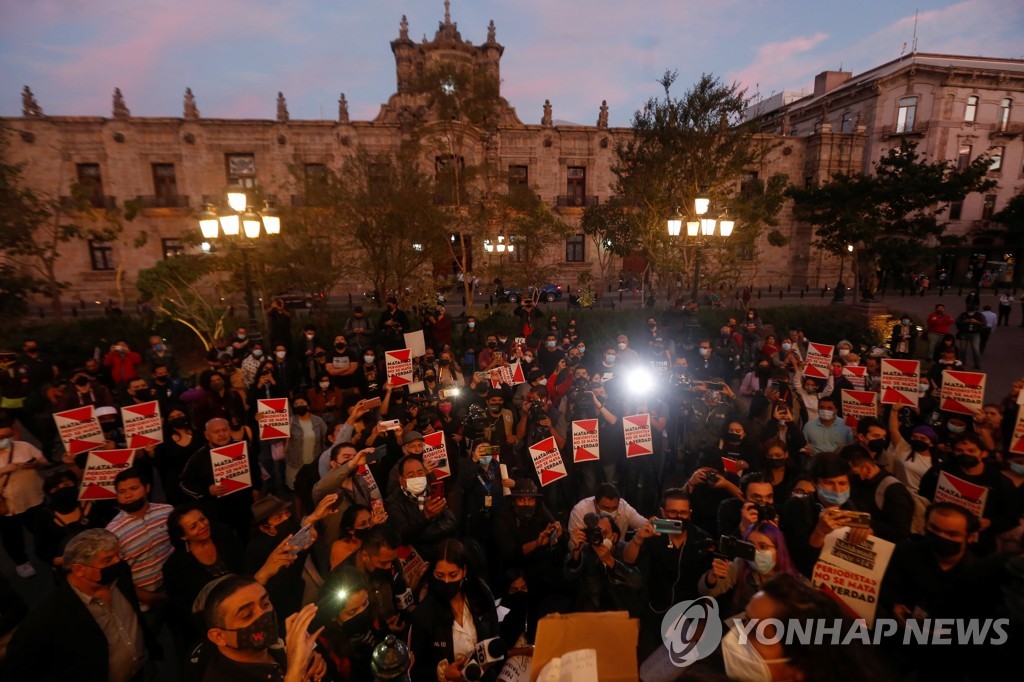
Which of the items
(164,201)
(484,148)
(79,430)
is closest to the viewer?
(79,430)

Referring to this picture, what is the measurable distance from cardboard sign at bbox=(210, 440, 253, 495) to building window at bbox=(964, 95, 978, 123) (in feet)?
177

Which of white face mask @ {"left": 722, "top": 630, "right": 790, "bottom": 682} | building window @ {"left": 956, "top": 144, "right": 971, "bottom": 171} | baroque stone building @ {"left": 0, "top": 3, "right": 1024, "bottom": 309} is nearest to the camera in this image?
white face mask @ {"left": 722, "top": 630, "right": 790, "bottom": 682}

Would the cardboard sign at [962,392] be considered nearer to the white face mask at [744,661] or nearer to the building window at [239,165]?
the white face mask at [744,661]

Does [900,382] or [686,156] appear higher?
[686,156]

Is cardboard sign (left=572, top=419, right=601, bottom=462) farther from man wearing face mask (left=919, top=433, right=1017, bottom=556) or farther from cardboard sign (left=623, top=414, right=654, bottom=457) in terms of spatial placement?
man wearing face mask (left=919, top=433, right=1017, bottom=556)

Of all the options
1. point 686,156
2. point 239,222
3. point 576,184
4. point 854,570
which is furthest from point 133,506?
point 576,184

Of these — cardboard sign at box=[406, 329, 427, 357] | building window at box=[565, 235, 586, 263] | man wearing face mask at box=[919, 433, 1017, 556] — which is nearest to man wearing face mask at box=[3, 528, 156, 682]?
man wearing face mask at box=[919, 433, 1017, 556]

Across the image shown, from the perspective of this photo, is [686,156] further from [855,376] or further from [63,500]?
[63,500]

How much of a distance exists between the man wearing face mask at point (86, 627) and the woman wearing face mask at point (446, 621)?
76.5 inches

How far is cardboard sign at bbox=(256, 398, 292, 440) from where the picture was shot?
20.0 feet

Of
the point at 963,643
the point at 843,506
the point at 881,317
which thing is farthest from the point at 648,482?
the point at 881,317

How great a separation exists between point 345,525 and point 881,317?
1821 cm

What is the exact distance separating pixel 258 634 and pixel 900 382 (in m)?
8.01

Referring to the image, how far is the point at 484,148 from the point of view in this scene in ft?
108
